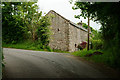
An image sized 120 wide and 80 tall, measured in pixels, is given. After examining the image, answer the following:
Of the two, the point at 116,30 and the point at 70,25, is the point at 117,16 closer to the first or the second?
the point at 116,30

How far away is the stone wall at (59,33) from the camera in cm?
2095

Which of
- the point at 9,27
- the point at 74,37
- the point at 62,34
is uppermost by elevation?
the point at 9,27

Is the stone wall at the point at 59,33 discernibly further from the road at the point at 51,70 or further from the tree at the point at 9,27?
the road at the point at 51,70

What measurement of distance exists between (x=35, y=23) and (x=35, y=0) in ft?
17.3

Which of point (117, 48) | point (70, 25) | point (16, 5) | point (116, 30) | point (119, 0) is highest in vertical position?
point (16, 5)

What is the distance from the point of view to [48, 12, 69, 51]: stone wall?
68.7ft

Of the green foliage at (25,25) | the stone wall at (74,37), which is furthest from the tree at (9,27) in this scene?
the stone wall at (74,37)

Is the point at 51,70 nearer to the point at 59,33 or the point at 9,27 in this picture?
the point at 59,33

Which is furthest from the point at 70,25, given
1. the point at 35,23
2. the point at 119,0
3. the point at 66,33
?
the point at 119,0

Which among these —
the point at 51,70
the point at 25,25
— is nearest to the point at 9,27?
the point at 25,25

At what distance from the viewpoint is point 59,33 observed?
852 inches

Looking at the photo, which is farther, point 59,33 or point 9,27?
point 9,27

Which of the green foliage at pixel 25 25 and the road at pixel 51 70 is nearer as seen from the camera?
the road at pixel 51 70

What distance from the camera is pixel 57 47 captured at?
21469mm
